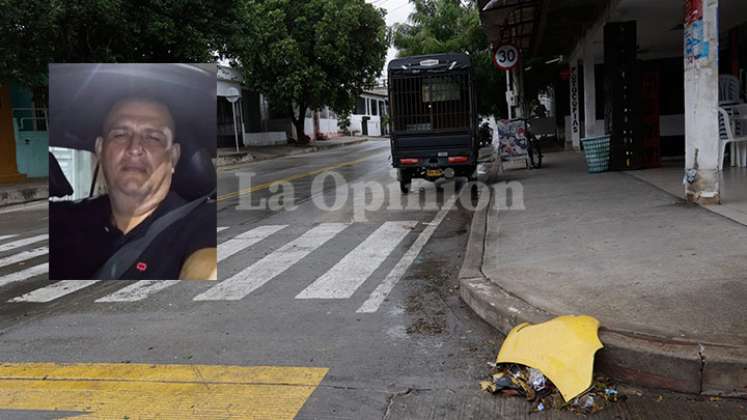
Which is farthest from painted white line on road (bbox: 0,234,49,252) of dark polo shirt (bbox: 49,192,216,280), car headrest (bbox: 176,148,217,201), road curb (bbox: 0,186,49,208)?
car headrest (bbox: 176,148,217,201)

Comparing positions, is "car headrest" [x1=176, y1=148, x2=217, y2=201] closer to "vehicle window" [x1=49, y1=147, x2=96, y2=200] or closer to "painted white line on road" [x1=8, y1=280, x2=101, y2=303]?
"vehicle window" [x1=49, y1=147, x2=96, y2=200]

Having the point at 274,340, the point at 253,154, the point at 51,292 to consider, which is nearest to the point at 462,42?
the point at 253,154

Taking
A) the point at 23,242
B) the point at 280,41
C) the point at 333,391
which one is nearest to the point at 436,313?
the point at 333,391

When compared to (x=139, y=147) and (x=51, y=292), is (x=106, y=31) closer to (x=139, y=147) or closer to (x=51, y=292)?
(x=51, y=292)

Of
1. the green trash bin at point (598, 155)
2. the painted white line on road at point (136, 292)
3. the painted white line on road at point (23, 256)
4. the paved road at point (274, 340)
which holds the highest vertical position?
the green trash bin at point (598, 155)

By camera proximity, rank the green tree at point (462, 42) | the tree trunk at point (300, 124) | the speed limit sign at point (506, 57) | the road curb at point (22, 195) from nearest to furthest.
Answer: the road curb at point (22, 195)
the speed limit sign at point (506, 57)
the green tree at point (462, 42)
the tree trunk at point (300, 124)

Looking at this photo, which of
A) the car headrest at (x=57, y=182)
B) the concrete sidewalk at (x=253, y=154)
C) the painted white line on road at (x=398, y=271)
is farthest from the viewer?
the concrete sidewalk at (x=253, y=154)

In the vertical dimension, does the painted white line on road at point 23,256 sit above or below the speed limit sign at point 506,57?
below

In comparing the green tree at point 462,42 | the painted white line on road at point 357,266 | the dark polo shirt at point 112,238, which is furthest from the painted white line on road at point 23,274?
the green tree at point 462,42

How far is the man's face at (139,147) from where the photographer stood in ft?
11.5

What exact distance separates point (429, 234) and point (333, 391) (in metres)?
5.67

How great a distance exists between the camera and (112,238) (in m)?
3.78

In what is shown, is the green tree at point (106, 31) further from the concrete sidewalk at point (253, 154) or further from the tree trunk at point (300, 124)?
the tree trunk at point (300, 124)

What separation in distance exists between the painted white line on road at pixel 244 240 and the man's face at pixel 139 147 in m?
4.90
